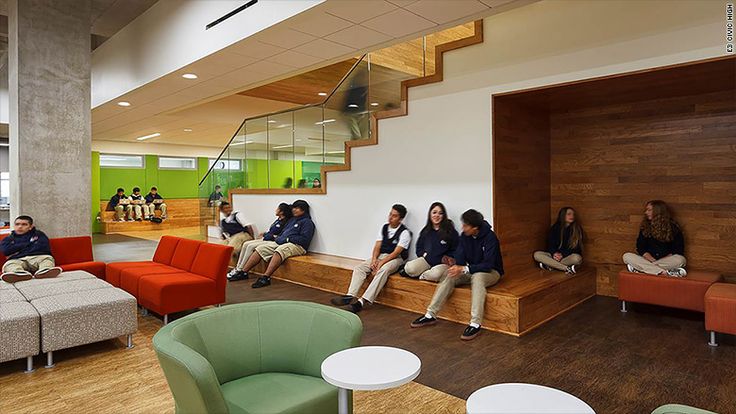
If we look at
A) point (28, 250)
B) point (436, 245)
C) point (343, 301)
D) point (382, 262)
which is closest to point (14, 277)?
point (28, 250)

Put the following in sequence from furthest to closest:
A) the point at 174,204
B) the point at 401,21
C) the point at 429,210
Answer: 1. the point at 174,204
2. the point at 429,210
3. the point at 401,21

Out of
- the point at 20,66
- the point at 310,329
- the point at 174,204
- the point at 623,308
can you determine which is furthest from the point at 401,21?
the point at 174,204

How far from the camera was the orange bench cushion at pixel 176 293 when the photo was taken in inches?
170

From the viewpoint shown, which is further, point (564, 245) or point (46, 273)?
point (564, 245)

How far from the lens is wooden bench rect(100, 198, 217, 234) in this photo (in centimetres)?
1055

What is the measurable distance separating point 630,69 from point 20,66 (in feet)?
22.7

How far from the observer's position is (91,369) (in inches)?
134

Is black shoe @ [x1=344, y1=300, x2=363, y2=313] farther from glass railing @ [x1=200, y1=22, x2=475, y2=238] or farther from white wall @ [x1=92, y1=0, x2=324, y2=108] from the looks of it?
white wall @ [x1=92, y1=0, x2=324, y2=108]

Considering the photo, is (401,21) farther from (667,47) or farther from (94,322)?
(94,322)

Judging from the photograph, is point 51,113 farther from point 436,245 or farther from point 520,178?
point 520,178

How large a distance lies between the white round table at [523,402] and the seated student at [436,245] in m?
3.13

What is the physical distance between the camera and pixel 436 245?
505cm

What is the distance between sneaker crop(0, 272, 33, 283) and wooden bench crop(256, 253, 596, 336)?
10.4ft

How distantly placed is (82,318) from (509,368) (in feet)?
11.0
